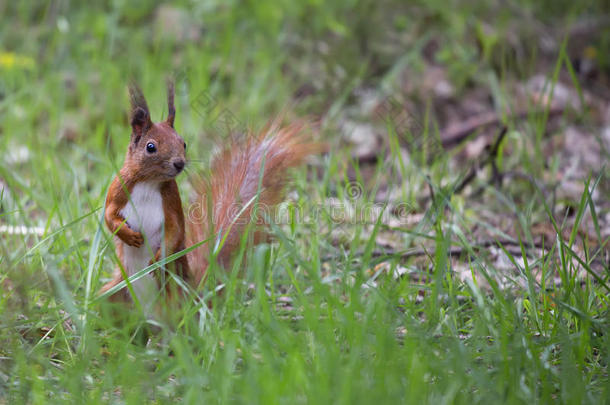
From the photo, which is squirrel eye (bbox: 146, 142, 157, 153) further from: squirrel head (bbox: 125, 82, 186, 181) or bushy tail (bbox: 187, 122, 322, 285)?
bushy tail (bbox: 187, 122, 322, 285)

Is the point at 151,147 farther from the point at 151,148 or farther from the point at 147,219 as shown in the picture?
the point at 147,219

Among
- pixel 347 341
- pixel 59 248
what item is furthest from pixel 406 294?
pixel 59 248

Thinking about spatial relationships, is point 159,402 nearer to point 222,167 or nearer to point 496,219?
point 222,167

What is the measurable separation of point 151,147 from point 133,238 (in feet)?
0.89

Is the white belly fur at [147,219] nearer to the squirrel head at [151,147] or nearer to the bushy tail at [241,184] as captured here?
the squirrel head at [151,147]

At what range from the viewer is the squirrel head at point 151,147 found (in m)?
1.98

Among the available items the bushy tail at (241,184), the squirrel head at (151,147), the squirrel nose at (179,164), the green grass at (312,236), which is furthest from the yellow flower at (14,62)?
the squirrel nose at (179,164)

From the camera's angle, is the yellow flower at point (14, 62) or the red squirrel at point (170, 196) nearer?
the red squirrel at point (170, 196)

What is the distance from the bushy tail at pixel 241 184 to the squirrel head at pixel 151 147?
1.01 feet

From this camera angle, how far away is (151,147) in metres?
1.98

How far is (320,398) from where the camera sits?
1.49 m

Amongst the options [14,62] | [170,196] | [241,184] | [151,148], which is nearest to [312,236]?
[241,184]

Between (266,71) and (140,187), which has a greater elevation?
(266,71)

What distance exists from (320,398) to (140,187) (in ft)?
2.94
